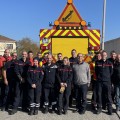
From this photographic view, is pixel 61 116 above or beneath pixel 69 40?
beneath

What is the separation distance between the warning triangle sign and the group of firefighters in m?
2.13

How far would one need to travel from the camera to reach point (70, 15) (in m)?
10.7

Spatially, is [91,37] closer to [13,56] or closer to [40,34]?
[40,34]

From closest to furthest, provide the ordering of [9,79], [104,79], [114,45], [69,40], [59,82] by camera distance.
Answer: [104,79], [59,82], [9,79], [69,40], [114,45]

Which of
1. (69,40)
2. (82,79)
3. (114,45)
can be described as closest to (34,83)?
(82,79)

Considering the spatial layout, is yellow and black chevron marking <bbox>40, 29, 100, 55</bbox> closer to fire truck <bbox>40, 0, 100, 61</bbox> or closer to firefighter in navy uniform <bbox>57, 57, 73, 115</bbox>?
fire truck <bbox>40, 0, 100, 61</bbox>

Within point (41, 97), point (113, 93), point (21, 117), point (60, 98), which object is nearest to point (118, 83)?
point (113, 93)

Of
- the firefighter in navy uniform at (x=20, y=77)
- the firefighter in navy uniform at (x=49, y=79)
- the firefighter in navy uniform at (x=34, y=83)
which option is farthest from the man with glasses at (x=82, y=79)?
the firefighter in navy uniform at (x=20, y=77)

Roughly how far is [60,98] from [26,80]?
1.12 metres

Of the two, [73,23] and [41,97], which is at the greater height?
[73,23]

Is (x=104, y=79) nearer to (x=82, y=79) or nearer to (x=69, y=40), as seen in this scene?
(x=82, y=79)

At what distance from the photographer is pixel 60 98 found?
8805mm

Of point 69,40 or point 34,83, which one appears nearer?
point 34,83

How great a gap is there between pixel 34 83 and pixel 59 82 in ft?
2.37
